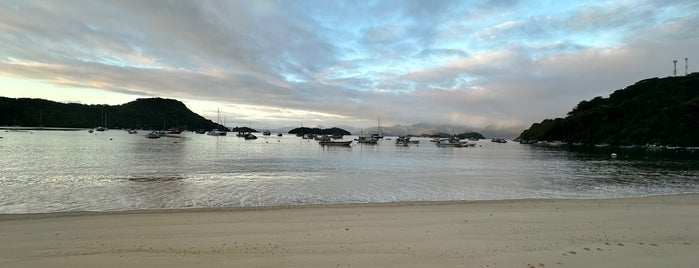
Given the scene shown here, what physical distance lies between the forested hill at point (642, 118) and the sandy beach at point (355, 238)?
405ft

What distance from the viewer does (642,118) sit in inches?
5074

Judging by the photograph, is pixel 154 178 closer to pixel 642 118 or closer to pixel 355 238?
pixel 355 238

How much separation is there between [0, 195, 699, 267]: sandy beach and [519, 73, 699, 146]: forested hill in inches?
4861

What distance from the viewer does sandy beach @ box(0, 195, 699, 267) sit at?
6031mm

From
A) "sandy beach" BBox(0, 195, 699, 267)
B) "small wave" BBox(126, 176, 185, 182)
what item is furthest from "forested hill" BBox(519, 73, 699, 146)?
"small wave" BBox(126, 176, 185, 182)

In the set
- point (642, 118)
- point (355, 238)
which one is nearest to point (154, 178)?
point (355, 238)

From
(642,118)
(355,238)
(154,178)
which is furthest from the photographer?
(642,118)

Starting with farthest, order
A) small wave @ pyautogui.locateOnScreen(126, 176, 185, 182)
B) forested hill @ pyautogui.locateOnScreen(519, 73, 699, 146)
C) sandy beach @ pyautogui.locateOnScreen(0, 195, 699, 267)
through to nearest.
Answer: forested hill @ pyautogui.locateOnScreen(519, 73, 699, 146), small wave @ pyautogui.locateOnScreen(126, 176, 185, 182), sandy beach @ pyautogui.locateOnScreen(0, 195, 699, 267)

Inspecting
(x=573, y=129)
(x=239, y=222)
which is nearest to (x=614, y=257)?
(x=239, y=222)

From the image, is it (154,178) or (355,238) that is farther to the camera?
(154,178)

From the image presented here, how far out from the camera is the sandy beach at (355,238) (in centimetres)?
603

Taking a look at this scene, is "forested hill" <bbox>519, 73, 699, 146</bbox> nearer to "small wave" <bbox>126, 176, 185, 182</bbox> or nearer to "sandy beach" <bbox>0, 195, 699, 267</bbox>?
"sandy beach" <bbox>0, 195, 699, 267</bbox>

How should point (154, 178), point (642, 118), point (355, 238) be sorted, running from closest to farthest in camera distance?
point (355, 238) → point (154, 178) → point (642, 118)

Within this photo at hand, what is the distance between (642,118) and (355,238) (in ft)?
509
